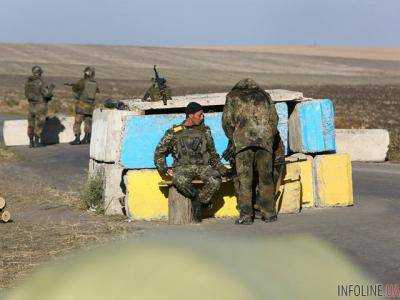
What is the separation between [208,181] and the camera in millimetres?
10430

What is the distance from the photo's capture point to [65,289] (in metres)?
2.77

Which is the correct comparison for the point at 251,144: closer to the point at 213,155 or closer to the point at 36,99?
the point at 213,155

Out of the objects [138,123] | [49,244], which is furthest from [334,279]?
[138,123]

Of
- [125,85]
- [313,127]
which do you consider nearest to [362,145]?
[313,127]

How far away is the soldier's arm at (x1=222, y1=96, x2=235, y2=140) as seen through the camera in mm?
10547

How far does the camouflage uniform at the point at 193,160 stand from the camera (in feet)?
34.1

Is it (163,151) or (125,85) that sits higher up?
(163,151)

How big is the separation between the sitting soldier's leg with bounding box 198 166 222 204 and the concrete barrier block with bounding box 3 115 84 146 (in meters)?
13.4

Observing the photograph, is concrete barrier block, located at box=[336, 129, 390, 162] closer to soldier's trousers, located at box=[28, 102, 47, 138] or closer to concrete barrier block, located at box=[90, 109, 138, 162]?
concrete barrier block, located at box=[90, 109, 138, 162]

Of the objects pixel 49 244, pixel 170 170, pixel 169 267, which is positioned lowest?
pixel 49 244

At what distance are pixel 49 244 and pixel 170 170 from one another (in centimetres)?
191

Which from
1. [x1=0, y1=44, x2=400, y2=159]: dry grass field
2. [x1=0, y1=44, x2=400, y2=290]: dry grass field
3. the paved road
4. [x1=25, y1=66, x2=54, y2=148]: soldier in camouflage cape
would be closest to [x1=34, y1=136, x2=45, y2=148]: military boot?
[x1=25, y1=66, x2=54, y2=148]: soldier in camouflage cape

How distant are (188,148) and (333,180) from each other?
7.97 ft

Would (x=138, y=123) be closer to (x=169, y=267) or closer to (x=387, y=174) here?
(x=387, y=174)
